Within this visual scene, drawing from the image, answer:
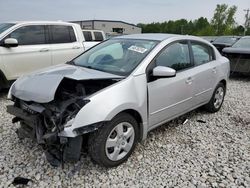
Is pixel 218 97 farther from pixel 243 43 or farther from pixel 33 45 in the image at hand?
pixel 243 43

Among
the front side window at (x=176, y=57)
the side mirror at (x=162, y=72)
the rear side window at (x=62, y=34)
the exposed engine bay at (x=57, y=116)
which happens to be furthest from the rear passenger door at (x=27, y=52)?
the side mirror at (x=162, y=72)

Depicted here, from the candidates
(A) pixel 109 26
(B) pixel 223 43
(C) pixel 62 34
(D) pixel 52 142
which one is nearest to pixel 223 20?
(A) pixel 109 26

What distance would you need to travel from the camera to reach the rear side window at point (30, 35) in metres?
5.44

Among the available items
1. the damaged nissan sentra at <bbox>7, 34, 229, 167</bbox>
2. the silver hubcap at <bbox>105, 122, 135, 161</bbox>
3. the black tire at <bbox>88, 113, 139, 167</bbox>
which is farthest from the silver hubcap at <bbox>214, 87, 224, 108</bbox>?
the black tire at <bbox>88, 113, 139, 167</bbox>

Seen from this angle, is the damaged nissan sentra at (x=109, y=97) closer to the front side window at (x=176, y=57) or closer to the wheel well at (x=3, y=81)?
the front side window at (x=176, y=57)

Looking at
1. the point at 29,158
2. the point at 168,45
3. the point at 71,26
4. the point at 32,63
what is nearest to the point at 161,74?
the point at 168,45

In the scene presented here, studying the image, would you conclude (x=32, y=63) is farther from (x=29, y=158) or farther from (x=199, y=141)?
(x=199, y=141)

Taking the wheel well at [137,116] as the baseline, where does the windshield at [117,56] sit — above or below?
above

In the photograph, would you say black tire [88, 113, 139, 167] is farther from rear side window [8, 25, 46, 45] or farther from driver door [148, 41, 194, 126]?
rear side window [8, 25, 46, 45]

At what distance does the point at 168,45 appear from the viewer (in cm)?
347

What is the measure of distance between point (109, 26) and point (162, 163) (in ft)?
149

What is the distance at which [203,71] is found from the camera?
4.06 meters

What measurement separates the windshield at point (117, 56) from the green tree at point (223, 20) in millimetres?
50586

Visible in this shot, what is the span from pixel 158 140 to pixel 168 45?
1.41m
